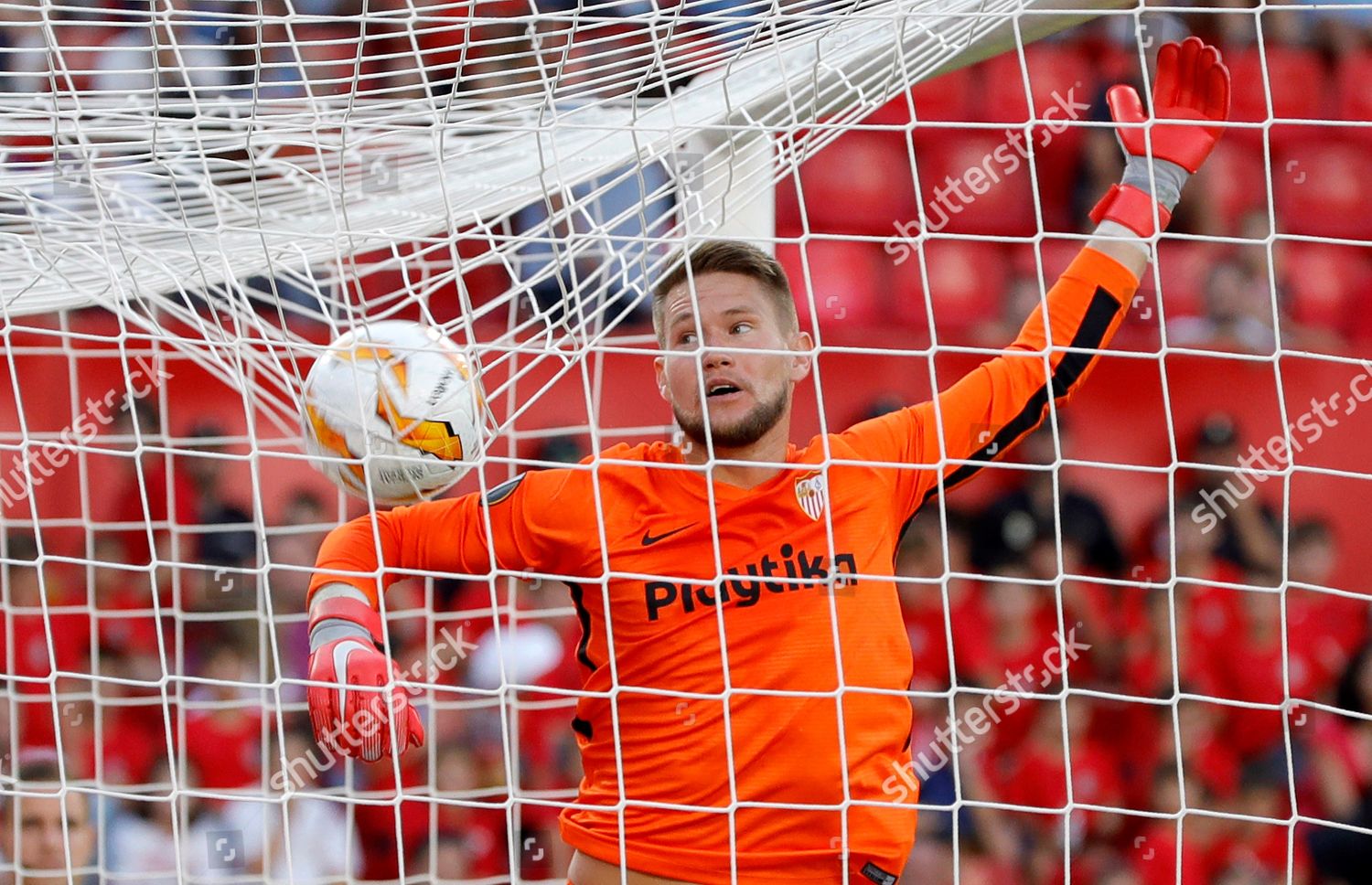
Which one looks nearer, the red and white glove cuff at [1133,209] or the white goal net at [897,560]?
the red and white glove cuff at [1133,209]

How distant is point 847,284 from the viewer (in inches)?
175

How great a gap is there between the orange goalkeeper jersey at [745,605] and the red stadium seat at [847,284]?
214cm

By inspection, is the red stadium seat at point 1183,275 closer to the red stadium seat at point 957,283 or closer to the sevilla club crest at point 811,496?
the red stadium seat at point 957,283

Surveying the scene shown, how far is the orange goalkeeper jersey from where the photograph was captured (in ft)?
6.19

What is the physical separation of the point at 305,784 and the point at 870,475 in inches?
86.1

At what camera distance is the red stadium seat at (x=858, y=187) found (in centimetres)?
457

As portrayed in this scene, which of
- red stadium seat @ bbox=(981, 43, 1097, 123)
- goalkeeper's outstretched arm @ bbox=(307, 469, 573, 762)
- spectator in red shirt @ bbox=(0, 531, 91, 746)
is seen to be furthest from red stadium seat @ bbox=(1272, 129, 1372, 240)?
spectator in red shirt @ bbox=(0, 531, 91, 746)

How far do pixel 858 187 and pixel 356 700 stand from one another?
3191mm

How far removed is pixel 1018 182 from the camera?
459cm

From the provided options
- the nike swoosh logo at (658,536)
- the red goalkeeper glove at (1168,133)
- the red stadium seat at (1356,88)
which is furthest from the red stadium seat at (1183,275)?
the nike swoosh logo at (658,536)

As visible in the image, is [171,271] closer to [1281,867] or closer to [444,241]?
[444,241]

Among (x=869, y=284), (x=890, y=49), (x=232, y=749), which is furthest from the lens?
(x=869, y=284)

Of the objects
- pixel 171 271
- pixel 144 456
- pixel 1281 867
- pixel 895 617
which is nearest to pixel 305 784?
pixel 144 456

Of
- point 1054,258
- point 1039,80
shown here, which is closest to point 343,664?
point 1054,258
